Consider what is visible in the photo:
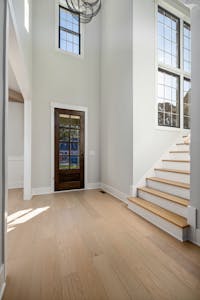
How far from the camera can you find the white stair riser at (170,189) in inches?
93.5

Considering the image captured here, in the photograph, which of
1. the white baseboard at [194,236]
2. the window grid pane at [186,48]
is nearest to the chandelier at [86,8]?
the window grid pane at [186,48]

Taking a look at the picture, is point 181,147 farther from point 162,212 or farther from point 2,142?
point 2,142

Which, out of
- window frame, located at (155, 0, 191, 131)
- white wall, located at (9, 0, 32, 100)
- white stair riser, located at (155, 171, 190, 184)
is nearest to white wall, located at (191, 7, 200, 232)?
white stair riser, located at (155, 171, 190, 184)

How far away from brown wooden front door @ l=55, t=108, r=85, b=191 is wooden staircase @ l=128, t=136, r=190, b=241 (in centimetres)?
190

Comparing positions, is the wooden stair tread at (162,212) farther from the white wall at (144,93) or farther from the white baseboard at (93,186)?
the white baseboard at (93,186)

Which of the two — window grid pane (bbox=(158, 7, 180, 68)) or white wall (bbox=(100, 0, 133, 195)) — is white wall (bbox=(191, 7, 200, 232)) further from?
window grid pane (bbox=(158, 7, 180, 68))

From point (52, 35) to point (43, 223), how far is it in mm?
4534

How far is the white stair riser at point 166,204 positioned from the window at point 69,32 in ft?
14.0

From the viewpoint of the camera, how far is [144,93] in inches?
127

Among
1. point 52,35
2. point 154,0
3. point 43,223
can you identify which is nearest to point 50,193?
point 43,223

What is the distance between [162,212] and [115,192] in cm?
155

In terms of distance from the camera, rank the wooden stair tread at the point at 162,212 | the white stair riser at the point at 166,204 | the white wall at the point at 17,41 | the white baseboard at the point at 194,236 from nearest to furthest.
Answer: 1. the white wall at the point at 17,41
2. the white baseboard at the point at 194,236
3. the wooden stair tread at the point at 162,212
4. the white stair riser at the point at 166,204

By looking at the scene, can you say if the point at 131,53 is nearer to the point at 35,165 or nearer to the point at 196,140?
the point at 196,140

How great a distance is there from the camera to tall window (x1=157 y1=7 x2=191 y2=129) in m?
3.57
